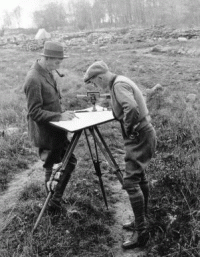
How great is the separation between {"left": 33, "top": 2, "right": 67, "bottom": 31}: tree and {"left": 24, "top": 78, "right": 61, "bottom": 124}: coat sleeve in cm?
8676

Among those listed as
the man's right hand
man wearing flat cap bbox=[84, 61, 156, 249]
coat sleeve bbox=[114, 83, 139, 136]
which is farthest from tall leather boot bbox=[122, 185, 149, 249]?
the man's right hand

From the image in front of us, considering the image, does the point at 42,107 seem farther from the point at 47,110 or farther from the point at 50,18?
the point at 50,18

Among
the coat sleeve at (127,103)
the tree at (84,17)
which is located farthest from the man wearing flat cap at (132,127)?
the tree at (84,17)

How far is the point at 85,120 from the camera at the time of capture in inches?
134

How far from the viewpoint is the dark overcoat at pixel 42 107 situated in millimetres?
3373

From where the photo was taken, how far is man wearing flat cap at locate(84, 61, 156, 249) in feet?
9.68

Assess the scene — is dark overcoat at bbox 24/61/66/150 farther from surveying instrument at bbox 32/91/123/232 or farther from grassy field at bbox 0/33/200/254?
grassy field at bbox 0/33/200/254

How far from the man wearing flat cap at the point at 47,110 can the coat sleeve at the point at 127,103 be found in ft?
2.51

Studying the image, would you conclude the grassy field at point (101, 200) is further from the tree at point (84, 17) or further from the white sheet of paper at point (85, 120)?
the tree at point (84, 17)

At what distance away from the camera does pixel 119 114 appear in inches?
124

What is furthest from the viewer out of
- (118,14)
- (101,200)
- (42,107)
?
(118,14)

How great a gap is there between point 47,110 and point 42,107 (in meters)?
0.07

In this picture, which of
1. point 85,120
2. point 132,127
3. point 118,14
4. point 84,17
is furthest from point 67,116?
point 84,17

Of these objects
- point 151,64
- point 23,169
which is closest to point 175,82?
point 151,64
